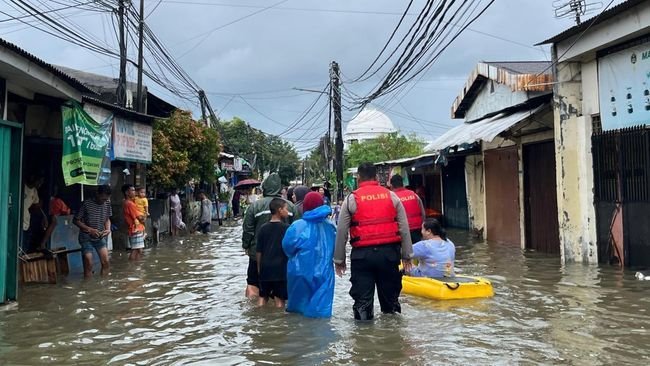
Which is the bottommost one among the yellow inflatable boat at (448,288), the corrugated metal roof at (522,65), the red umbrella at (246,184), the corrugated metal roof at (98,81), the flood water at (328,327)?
the flood water at (328,327)

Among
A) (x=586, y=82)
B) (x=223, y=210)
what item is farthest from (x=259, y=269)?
(x=223, y=210)

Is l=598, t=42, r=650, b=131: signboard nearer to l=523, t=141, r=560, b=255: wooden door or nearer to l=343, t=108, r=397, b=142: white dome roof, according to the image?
l=523, t=141, r=560, b=255: wooden door

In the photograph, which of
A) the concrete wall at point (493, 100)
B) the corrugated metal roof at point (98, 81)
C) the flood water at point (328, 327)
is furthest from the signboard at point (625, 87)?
the corrugated metal roof at point (98, 81)

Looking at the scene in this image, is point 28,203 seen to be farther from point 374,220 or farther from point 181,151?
point 181,151

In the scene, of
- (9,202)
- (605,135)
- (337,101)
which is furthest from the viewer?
(337,101)

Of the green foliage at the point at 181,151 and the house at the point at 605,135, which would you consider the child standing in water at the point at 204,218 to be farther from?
the house at the point at 605,135

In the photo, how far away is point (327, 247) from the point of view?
674cm

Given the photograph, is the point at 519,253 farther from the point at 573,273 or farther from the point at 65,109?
the point at 65,109

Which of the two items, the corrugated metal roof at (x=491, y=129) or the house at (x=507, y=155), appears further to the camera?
the house at (x=507, y=155)

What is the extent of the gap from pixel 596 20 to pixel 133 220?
31.0 feet

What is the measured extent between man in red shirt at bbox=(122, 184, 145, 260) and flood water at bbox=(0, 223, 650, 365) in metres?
2.47

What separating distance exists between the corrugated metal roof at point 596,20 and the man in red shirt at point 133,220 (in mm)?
8591

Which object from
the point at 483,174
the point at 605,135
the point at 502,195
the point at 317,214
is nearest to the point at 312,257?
the point at 317,214

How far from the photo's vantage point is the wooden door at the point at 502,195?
15422mm
